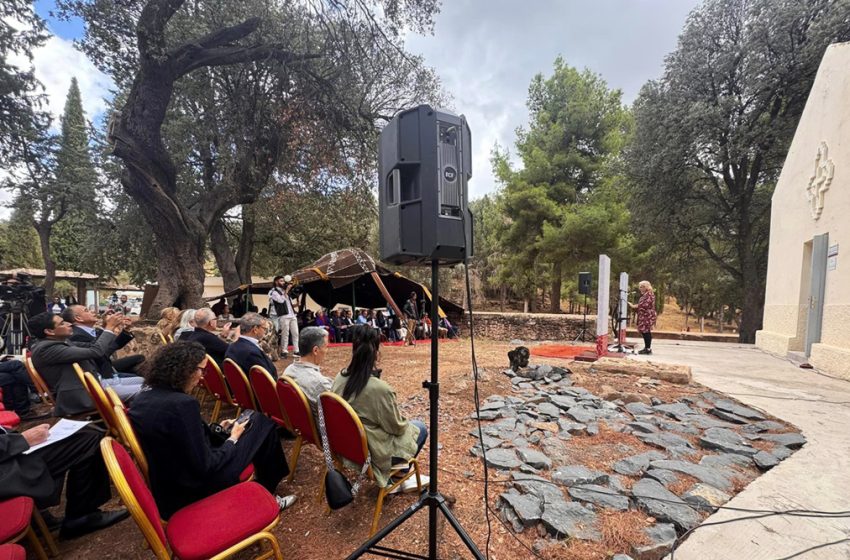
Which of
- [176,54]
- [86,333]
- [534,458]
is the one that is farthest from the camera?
[176,54]

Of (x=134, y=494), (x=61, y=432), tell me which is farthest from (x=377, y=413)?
(x=61, y=432)

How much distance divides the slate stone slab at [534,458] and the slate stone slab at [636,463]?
0.51 m

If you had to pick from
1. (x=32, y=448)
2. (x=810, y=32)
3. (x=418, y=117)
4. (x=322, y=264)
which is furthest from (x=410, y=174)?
(x=810, y=32)

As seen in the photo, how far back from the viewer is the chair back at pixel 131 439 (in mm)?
1550

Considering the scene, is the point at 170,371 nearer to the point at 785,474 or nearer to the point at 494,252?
the point at 785,474

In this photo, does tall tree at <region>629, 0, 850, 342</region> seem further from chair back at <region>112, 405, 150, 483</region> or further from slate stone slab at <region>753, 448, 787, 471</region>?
chair back at <region>112, 405, 150, 483</region>

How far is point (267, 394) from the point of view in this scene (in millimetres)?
2742

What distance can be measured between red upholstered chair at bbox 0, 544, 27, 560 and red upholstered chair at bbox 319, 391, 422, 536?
1.20 meters

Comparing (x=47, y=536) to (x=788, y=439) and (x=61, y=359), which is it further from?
(x=788, y=439)

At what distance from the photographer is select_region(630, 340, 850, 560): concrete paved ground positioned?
73.8 inches

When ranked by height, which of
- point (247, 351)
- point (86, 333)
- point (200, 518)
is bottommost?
point (200, 518)

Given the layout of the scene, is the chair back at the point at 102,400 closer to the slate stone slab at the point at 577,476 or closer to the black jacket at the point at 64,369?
the black jacket at the point at 64,369

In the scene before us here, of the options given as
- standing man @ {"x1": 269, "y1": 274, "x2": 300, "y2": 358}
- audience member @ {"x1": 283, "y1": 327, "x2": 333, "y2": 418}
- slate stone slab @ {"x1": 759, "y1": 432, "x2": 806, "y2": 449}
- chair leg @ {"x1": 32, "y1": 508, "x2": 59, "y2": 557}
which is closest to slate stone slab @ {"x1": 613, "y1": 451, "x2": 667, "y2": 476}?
slate stone slab @ {"x1": 759, "y1": 432, "x2": 806, "y2": 449}

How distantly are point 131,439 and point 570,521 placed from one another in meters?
2.31
